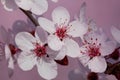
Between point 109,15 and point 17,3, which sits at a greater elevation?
point 17,3

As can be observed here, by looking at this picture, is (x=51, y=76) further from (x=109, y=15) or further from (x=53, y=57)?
(x=109, y=15)

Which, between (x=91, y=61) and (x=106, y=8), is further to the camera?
(x=106, y=8)

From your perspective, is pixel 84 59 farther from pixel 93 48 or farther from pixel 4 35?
pixel 4 35

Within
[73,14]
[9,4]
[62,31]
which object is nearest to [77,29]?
[62,31]

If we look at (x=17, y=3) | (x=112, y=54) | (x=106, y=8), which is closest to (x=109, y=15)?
(x=106, y=8)

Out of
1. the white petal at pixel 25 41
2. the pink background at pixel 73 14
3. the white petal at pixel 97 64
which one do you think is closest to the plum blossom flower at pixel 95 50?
the white petal at pixel 97 64
